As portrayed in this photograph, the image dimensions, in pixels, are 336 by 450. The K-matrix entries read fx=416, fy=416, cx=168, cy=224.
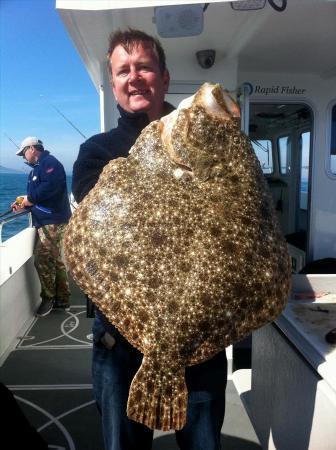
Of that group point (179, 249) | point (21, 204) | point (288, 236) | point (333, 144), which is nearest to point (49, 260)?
point (21, 204)

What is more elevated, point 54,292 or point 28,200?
point 28,200

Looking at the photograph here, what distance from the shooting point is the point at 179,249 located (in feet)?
4.59

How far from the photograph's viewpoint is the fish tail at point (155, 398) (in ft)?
4.68

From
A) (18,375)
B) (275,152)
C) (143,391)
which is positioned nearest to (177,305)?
(143,391)

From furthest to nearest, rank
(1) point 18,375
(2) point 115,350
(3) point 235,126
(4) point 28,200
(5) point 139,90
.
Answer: (4) point 28,200, (1) point 18,375, (2) point 115,350, (5) point 139,90, (3) point 235,126

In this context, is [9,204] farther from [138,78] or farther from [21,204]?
[138,78]

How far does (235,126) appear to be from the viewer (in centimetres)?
151

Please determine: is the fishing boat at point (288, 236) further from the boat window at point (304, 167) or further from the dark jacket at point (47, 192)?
the dark jacket at point (47, 192)

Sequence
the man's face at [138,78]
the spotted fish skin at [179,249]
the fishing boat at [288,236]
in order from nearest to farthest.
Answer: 1. the spotted fish skin at [179,249]
2. the man's face at [138,78]
3. the fishing boat at [288,236]

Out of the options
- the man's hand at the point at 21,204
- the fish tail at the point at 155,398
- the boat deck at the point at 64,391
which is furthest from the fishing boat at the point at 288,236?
the fish tail at the point at 155,398

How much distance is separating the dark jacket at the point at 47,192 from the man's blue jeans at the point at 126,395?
4.13 m

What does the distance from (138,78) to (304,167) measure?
4.78 meters

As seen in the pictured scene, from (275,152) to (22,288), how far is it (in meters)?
5.08

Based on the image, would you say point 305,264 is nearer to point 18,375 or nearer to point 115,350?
point 18,375
